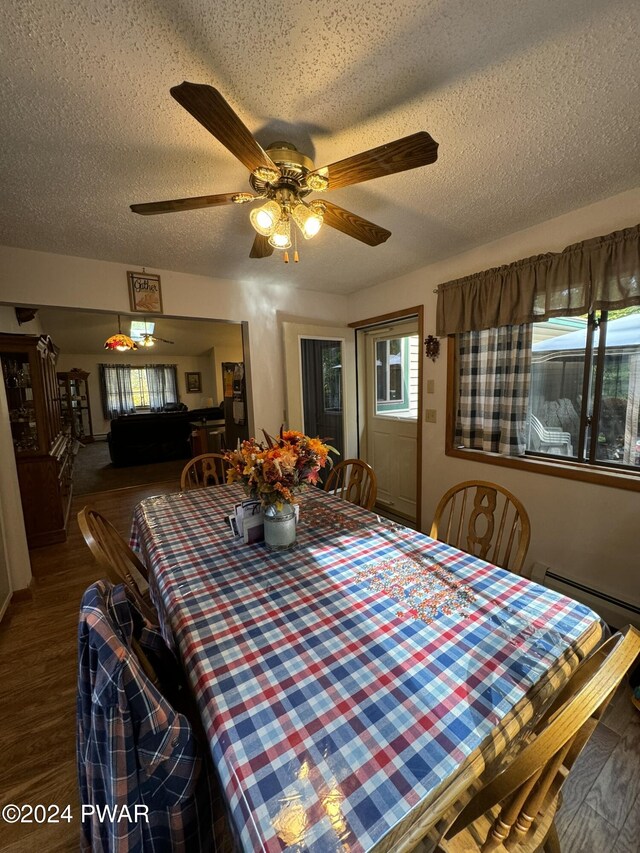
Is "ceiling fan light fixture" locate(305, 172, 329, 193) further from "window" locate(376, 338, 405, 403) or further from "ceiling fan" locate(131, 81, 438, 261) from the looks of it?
"window" locate(376, 338, 405, 403)

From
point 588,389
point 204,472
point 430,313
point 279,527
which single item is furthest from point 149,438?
point 588,389

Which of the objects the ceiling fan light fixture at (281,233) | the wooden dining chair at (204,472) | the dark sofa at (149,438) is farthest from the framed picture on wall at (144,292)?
the dark sofa at (149,438)

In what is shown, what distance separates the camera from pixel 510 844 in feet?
2.33

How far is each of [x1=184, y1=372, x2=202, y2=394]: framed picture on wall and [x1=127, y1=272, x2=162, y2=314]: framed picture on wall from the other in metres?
7.44

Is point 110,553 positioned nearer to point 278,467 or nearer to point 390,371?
point 278,467

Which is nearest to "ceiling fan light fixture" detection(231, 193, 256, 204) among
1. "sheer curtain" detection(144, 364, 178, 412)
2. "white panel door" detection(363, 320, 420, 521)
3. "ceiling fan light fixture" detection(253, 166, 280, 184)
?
"ceiling fan light fixture" detection(253, 166, 280, 184)

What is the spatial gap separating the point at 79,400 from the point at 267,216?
913 centimetres

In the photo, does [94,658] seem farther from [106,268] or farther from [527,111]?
[106,268]

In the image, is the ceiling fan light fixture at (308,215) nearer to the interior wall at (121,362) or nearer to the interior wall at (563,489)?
the interior wall at (563,489)

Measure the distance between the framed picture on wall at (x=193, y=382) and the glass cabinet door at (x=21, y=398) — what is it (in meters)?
6.54

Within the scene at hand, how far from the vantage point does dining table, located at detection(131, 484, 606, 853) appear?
0.55 metres

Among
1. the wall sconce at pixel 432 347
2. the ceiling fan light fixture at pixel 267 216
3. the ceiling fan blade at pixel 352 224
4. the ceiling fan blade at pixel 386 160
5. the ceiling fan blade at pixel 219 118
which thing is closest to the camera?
the ceiling fan blade at pixel 219 118

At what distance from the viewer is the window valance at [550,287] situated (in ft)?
5.66

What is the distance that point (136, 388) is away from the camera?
9227 millimetres
